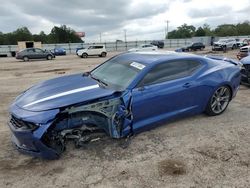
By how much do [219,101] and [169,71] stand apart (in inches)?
59.3

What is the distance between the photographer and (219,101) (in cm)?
547

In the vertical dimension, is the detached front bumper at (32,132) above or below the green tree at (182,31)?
below

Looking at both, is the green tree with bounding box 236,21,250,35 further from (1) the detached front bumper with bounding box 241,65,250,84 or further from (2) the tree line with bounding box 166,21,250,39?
(1) the detached front bumper with bounding box 241,65,250,84

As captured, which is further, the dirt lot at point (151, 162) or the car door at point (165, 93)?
the car door at point (165, 93)

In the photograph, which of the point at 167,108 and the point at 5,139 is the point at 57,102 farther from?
the point at 167,108

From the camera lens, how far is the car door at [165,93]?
421 centimetres

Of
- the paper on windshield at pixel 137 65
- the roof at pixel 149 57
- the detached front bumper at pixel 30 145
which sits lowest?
the detached front bumper at pixel 30 145

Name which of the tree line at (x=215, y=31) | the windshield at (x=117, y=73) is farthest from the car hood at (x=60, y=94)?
the tree line at (x=215, y=31)

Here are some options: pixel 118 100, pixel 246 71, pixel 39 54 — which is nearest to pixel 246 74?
pixel 246 71

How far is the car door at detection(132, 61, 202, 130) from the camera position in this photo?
166 inches

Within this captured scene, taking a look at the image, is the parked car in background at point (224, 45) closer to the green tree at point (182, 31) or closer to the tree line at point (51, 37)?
the tree line at point (51, 37)

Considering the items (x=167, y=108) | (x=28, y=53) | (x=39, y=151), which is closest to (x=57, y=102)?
(x=39, y=151)

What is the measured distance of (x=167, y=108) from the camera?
454cm

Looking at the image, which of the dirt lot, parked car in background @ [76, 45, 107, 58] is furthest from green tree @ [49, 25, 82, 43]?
the dirt lot
